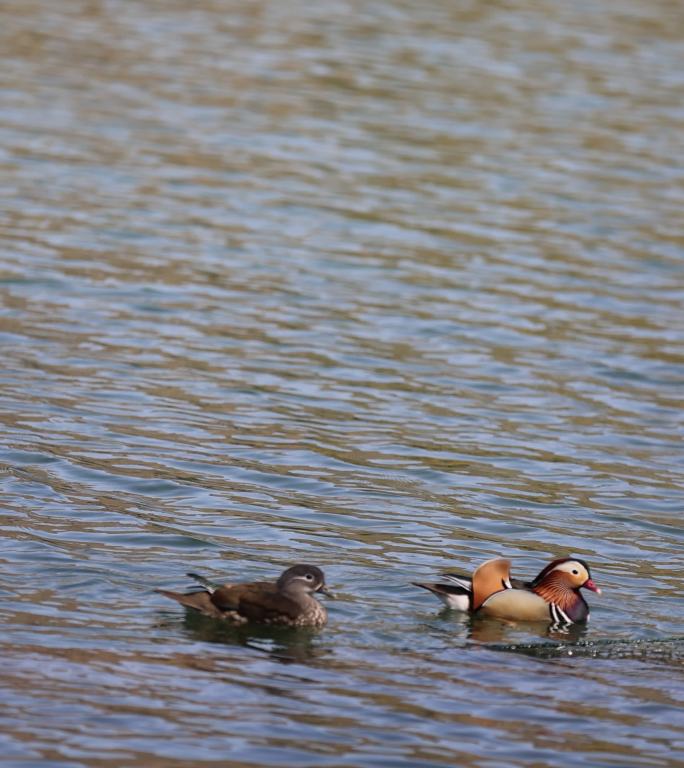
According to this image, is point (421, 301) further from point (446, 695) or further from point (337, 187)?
point (446, 695)

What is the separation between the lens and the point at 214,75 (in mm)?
29156

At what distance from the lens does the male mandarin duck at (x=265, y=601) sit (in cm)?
1017

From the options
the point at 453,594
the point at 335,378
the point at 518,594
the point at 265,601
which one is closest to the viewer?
the point at 265,601

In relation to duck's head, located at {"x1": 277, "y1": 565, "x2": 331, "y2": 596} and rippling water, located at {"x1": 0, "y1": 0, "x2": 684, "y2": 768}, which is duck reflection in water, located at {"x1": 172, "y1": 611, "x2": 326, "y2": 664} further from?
duck's head, located at {"x1": 277, "y1": 565, "x2": 331, "y2": 596}

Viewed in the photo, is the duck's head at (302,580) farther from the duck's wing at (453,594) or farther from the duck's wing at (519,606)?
the duck's wing at (519,606)

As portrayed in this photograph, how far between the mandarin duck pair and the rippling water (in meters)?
0.13

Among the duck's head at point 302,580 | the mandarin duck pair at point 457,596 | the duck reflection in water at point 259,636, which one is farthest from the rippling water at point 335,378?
the duck's head at point 302,580

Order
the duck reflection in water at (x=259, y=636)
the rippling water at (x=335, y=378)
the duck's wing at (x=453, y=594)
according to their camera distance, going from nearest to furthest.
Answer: the rippling water at (x=335, y=378), the duck reflection in water at (x=259, y=636), the duck's wing at (x=453, y=594)

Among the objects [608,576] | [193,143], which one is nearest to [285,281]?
[193,143]

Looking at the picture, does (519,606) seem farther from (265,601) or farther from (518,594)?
(265,601)

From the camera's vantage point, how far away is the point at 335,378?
16.5m

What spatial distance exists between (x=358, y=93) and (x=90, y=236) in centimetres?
969

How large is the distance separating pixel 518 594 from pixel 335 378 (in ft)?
19.0

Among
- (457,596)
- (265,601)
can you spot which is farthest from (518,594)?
(265,601)
